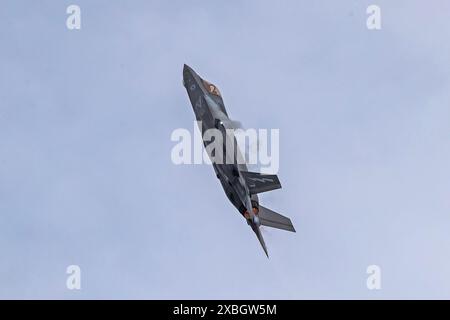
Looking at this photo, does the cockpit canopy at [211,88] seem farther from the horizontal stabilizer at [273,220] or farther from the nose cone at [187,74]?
the horizontal stabilizer at [273,220]

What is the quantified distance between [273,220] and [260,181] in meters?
8.65

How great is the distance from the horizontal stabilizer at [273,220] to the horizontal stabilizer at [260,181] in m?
5.72

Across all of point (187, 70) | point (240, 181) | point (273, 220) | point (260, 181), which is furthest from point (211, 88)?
point (273, 220)

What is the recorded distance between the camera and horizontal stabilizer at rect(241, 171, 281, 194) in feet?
292

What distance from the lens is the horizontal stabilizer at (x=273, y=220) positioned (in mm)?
95156

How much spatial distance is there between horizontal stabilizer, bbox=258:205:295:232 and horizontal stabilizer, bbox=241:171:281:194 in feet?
18.8

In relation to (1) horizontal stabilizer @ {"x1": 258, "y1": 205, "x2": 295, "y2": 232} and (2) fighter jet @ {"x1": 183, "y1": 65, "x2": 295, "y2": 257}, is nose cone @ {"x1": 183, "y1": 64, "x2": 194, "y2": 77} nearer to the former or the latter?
(2) fighter jet @ {"x1": 183, "y1": 65, "x2": 295, "y2": 257}

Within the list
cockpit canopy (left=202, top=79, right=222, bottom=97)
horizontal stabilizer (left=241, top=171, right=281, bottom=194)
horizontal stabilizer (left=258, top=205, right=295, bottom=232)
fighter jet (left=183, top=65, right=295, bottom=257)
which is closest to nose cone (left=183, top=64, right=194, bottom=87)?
cockpit canopy (left=202, top=79, right=222, bottom=97)

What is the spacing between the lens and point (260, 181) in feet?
294

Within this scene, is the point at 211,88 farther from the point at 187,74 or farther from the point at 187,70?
the point at 187,70
